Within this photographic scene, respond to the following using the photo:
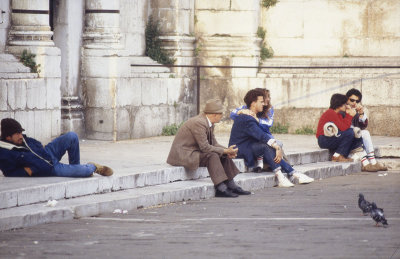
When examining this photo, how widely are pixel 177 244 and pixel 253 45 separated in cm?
1084

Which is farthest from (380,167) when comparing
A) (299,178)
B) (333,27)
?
(333,27)

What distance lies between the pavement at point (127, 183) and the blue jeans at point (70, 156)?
0.39 feet

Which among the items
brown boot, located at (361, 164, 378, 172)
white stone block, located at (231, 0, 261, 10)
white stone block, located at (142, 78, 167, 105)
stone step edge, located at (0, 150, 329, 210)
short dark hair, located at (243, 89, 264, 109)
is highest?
white stone block, located at (231, 0, 261, 10)

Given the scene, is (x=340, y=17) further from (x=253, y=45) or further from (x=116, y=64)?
(x=116, y=64)

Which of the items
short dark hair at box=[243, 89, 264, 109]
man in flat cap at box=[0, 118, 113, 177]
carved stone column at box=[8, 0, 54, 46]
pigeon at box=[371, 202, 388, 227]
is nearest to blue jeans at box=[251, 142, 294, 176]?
short dark hair at box=[243, 89, 264, 109]

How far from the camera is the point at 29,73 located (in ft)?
49.6

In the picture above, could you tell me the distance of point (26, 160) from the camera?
11156mm

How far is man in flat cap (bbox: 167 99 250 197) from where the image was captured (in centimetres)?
1231

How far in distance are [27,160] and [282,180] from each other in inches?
144

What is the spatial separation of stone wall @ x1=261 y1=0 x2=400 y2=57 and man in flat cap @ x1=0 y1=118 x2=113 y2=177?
8773 mm

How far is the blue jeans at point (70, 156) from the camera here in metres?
11.3

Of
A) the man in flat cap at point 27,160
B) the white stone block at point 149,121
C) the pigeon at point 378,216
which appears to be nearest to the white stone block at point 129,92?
the white stone block at point 149,121

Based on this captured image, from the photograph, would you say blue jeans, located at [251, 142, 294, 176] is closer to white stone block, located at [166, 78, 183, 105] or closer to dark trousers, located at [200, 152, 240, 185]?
dark trousers, located at [200, 152, 240, 185]

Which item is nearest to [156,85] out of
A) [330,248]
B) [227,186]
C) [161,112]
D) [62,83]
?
[161,112]
